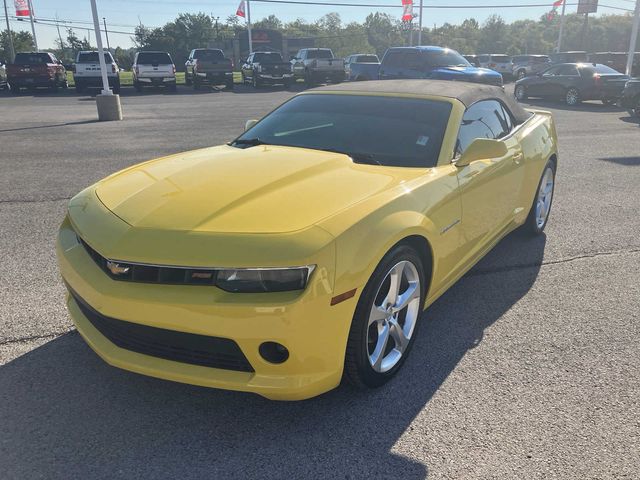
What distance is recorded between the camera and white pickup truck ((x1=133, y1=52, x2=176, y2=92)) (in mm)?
23922

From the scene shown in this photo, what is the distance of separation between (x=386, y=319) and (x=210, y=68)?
84.2 ft

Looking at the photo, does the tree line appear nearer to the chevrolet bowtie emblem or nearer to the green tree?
the green tree

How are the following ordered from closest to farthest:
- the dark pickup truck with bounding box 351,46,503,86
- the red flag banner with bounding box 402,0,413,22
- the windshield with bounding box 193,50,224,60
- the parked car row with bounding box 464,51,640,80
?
the dark pickup truck with bounding box 351,46,503,86, the windshield with bounding box 193,50,224,60, the parked car row with bounding box 464,51,640,80, the red flag banner with bounding box 402,0,413,22

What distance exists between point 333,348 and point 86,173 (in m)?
6.59

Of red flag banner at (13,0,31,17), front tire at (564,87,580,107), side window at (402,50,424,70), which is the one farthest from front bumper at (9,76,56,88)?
front tire at (564,87,580,107)

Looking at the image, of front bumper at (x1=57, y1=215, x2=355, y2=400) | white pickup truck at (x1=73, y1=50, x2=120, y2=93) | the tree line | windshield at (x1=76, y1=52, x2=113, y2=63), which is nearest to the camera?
front bumper at (x1=57, y1=215, x2=355, y2=400)

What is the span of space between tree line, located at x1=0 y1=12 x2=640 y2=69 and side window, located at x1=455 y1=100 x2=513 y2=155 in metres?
87.7

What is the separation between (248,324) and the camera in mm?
2203

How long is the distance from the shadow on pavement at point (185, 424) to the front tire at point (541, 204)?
2226 mm

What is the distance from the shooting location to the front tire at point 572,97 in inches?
735

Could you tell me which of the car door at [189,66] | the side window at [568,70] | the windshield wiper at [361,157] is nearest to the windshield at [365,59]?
the car door at [189,66]

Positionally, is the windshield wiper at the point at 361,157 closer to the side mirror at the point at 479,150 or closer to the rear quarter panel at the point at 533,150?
the side mirror at the point at 479,150

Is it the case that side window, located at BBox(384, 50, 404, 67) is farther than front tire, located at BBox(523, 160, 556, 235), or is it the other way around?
side window, located at BBox(384, 50, 404, 67)

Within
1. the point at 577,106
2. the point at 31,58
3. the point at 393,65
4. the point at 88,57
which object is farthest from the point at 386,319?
the point at 31,58
